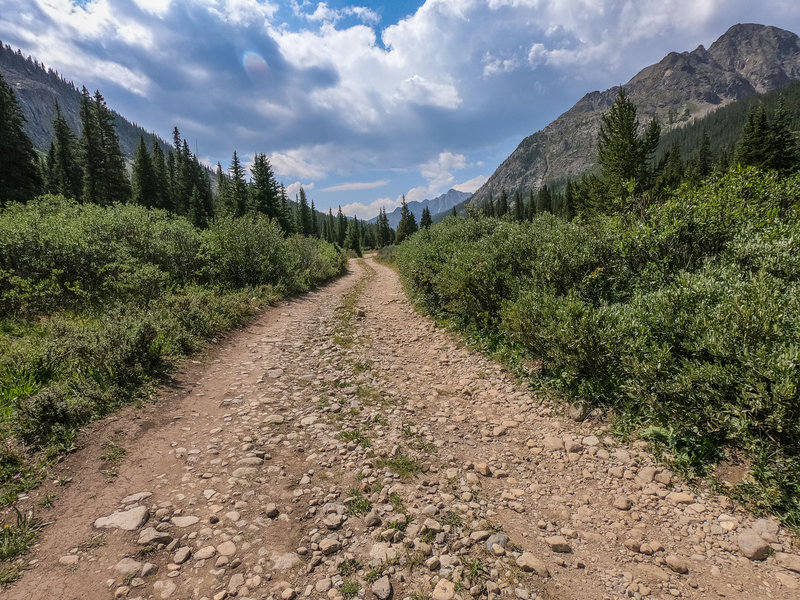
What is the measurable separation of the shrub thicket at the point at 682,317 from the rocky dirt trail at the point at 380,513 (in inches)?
25.4

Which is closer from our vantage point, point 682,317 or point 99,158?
point 682,317

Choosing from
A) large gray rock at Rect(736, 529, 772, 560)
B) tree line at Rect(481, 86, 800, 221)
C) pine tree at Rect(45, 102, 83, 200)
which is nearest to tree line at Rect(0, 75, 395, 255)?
pine tree at Rect(45, 102, 83, 200)

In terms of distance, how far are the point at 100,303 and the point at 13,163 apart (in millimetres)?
36011

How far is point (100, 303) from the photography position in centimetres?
1030

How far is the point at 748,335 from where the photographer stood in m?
4.13

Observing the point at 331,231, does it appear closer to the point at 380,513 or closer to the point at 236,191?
the point at 236,191

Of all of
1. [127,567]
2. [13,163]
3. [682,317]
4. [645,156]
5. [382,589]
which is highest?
[13,163]

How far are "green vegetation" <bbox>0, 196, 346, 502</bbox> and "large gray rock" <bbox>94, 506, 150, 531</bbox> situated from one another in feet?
3.90

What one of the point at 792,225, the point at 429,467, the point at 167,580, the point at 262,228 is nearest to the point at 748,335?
the point at 792,225

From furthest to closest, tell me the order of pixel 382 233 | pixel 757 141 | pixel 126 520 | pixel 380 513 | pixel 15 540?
pixel 382 233 < pixel 757 141 < pixel 380 513 < pixel 126 520 < pixel 15 540

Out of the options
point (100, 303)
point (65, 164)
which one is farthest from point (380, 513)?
point (65, 164)

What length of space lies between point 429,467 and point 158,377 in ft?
18.9

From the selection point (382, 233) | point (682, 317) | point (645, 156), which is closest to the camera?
point (682, 317)

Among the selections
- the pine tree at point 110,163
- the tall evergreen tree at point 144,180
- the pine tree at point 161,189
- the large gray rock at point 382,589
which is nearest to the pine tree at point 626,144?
the large gray rock at point 382,589
